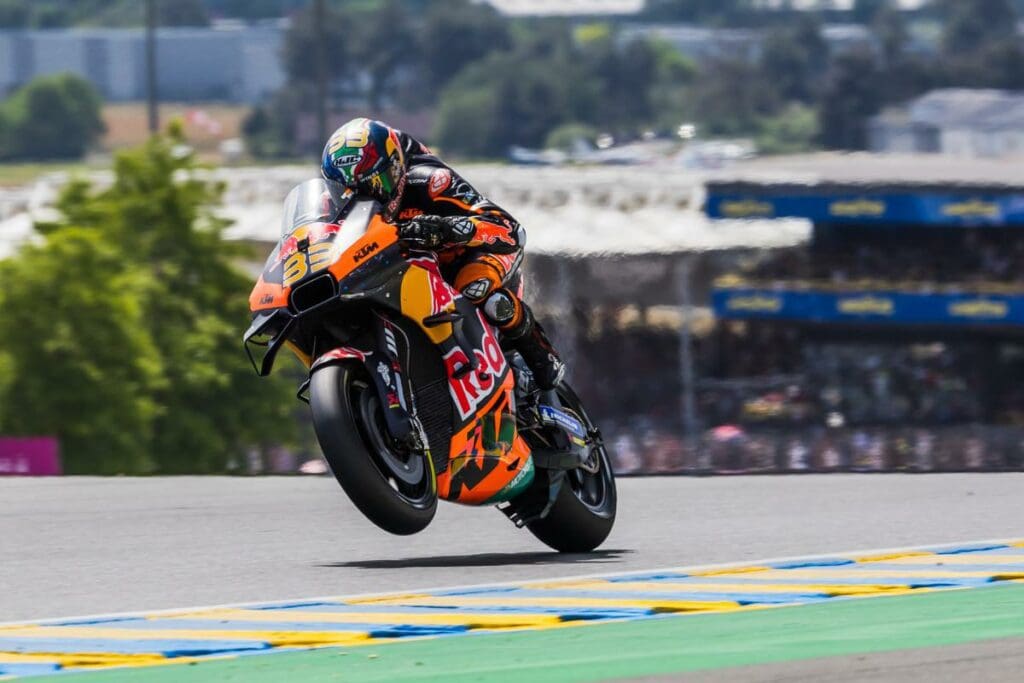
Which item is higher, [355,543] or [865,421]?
[355,543]

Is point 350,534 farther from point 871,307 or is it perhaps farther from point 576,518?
point 871,307

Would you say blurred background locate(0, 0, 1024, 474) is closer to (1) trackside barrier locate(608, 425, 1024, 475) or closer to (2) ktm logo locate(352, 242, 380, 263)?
(1) trackside barrier locate(608, 425, 1024, 475)

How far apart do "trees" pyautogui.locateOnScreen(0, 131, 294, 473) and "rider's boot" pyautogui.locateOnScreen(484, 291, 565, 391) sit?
24.6 m

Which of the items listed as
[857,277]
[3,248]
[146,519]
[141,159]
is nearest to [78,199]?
[141,159]

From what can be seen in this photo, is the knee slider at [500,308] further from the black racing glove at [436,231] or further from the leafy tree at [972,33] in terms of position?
the leafy tree at [972,33]

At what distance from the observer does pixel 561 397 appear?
8984 mm

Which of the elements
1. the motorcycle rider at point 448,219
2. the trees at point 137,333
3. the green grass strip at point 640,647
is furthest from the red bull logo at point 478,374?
the trees at point 137,333

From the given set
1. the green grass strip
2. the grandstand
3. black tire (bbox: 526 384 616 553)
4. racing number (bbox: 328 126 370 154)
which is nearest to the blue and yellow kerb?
the green grass strip

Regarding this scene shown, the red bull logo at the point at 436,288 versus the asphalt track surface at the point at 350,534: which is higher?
the red bull logo at the point at 436,288

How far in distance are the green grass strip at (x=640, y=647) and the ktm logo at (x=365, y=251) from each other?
67.3 inches

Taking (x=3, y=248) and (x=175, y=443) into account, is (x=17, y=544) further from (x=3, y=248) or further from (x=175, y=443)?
(x=3, y=248)

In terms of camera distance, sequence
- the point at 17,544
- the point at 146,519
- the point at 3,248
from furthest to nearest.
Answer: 1. the point at 3,248
2. the point at 146,519
3. the point at 17,544

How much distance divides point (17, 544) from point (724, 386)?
39.0 metres

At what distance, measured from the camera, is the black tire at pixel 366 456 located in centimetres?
734
